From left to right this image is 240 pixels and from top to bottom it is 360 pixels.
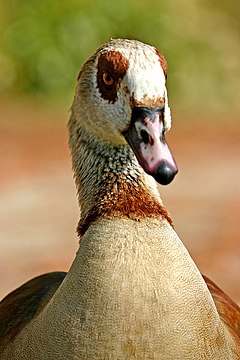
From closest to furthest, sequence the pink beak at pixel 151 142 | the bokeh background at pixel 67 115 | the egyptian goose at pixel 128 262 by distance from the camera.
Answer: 1. the pink beak at pixel 151 142
2. the egyptian goose at pixel 128 262
3. the bokeh background at pixel 67 115

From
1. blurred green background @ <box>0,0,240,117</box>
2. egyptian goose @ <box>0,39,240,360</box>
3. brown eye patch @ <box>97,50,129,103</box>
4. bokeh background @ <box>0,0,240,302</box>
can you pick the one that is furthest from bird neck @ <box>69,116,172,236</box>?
blurred green background @ <box>0,0,240,117</box>

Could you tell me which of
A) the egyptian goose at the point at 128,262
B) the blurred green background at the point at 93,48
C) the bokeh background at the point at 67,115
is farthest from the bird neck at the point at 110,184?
the blurred green background at the point at 93,48

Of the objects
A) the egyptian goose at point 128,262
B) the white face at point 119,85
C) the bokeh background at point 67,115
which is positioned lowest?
the egyptian goose at point 128,262

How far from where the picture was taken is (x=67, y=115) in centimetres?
984

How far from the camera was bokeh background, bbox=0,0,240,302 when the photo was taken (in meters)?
7.34

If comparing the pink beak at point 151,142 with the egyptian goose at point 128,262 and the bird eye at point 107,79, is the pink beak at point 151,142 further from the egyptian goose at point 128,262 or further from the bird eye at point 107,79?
the bird eye at point 107,79

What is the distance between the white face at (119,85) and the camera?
294 centimetres

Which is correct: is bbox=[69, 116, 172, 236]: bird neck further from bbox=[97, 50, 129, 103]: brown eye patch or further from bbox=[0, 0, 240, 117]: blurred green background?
bbox=[0, 0, 240, 117]: blurred green background

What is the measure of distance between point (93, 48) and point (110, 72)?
7.35 metres

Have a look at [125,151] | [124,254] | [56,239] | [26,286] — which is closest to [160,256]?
[124,254]

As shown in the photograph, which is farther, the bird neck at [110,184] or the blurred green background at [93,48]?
the blurred green background at [93,48]

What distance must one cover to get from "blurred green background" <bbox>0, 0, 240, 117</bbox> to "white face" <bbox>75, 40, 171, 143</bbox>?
6.90m

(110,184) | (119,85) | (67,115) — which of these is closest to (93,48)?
(67,115)

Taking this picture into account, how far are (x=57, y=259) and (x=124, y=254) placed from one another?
13.2ft
